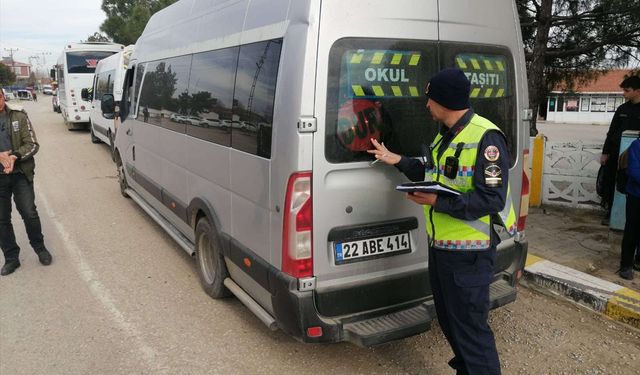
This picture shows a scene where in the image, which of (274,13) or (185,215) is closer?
(274,13)

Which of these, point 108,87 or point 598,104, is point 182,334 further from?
point 598,104

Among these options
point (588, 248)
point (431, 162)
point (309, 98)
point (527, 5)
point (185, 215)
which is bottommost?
point (588, 248)

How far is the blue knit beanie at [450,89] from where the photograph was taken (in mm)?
2463

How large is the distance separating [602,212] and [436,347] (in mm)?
4221

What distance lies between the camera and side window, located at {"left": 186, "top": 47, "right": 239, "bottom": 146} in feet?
11.8

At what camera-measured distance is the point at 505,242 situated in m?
3.58

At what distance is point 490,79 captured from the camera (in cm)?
337

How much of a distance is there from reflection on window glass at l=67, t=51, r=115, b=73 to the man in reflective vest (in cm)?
1838

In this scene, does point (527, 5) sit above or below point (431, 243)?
above

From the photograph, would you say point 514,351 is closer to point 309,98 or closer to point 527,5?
point 309,98

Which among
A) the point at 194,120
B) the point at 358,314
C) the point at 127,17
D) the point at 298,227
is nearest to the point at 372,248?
the point at 358,314

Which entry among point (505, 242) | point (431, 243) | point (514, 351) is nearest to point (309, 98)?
point (431, 243)

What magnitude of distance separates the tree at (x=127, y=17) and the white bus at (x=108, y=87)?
267 inches

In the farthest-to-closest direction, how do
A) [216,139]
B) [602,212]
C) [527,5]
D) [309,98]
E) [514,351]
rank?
1. [527,5]
2. [602,212]
3. [216,139]
4. [514,351]
5. [309,98]
